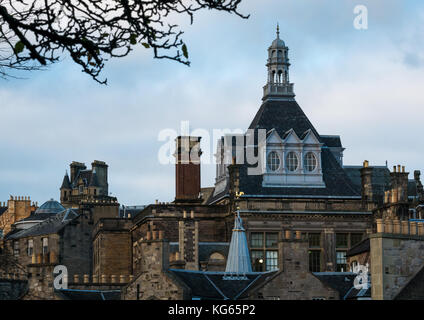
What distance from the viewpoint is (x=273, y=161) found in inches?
2908

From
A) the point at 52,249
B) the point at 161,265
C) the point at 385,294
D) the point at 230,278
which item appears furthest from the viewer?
the point at 52,249

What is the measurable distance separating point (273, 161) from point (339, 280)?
50.6 feet

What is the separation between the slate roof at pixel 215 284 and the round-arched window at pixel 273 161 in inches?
598

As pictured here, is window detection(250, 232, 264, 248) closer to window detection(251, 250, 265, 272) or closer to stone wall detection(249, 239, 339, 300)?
window detection(251, 250, 265, 272)

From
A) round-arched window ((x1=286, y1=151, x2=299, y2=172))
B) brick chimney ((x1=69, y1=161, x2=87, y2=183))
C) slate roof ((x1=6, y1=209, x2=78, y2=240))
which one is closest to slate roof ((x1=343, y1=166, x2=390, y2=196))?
round-arched window ((x1=286, y1=151, x2=299, y2=172))

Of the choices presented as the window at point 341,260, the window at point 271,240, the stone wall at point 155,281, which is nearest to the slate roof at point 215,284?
the stone wall at point 155,281

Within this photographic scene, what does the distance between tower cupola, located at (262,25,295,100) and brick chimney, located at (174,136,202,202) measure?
269 inches

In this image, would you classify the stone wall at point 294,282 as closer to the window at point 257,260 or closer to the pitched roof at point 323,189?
the window at point 257,260

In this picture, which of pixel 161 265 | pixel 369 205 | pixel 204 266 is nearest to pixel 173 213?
pixel 204 266
